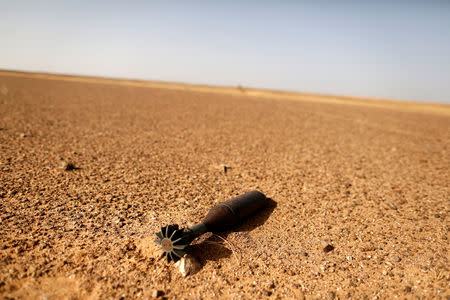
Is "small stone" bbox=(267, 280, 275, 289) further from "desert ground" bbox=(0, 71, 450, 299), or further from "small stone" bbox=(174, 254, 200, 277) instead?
"small stone" bbox=(174, 254, 200, 277)

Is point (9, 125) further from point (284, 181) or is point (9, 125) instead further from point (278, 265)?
point (278, 265)

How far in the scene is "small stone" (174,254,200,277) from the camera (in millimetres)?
2281

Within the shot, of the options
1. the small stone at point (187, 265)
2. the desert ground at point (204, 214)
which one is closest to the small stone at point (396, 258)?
the desert ground at point (204, 214)

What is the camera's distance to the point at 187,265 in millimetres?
2307

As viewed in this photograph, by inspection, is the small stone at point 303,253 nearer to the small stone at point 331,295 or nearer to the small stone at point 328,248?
the small stone at point 328,248

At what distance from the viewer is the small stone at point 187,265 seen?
2281mm

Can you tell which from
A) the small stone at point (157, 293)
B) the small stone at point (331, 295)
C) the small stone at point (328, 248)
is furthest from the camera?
the small stone at point (328, 248)

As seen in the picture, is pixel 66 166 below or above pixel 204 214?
above

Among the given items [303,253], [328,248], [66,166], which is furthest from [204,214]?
[66,166]

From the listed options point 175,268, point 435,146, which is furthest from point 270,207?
point 435,146

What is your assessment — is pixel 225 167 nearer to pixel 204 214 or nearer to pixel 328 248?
pixel 204 214

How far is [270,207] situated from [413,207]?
7.38 feet

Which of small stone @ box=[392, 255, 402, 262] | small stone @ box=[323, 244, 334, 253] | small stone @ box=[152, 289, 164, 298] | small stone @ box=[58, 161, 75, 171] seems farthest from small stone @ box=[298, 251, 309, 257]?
small stone @ box=[58, 161, 75, 171]

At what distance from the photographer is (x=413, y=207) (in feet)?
12.7
